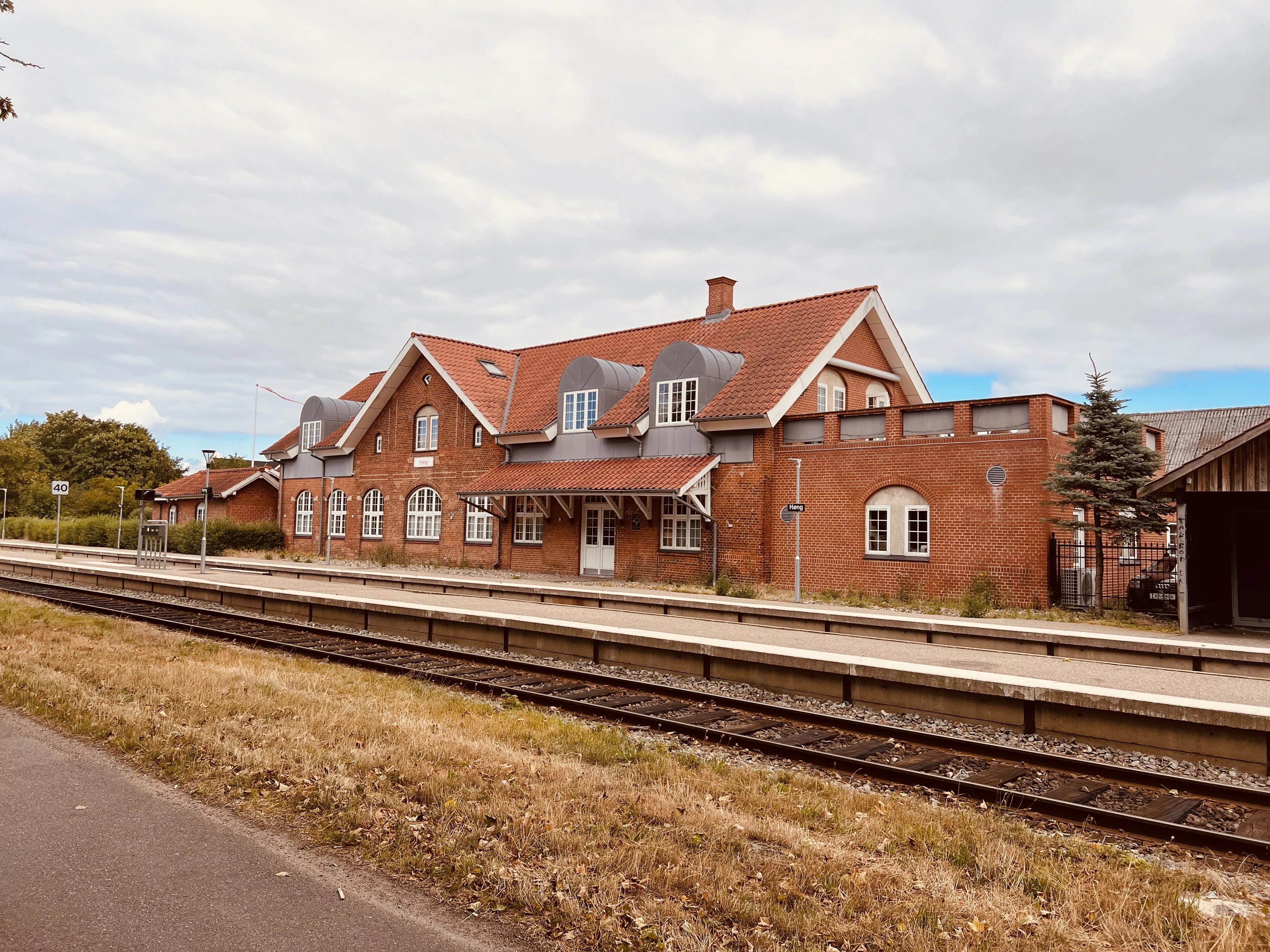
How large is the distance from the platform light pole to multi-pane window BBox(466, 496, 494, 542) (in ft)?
40.2

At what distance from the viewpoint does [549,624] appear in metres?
13.8

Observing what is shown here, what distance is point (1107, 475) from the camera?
19484 mm

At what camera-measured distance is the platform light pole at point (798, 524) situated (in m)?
23.1

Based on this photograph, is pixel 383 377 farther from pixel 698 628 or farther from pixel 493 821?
pixel 493 821

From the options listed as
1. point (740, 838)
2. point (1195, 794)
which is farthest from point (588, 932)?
point (1195, 794)

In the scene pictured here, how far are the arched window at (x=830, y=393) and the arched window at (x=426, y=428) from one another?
15.4 meters

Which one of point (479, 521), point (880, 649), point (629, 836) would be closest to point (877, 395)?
point (479, 521)

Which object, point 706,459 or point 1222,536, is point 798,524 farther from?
point 1222,536

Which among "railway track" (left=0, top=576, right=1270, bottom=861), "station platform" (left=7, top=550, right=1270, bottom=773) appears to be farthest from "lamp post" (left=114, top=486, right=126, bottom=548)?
"railway track" (left=0, top=576, right=1270, bottom=861)

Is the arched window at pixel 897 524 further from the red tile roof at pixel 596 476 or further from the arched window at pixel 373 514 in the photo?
the arched window at pixel 373 514

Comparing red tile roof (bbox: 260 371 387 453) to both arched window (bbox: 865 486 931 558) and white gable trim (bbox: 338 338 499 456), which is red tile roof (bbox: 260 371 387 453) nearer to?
white gable trim (bbox: 338 338 499 456)

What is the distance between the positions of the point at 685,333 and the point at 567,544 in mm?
8505

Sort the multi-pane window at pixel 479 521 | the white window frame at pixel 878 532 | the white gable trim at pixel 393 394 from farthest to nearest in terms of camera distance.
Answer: the white gable trim at pixel 393 394 → the multi-pane window at pixel 479 521 → the white window frame at pixel 878 532

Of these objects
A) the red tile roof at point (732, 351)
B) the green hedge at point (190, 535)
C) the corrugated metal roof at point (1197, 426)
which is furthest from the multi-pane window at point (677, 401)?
the corrugated metal roof at point (1197, 426)
